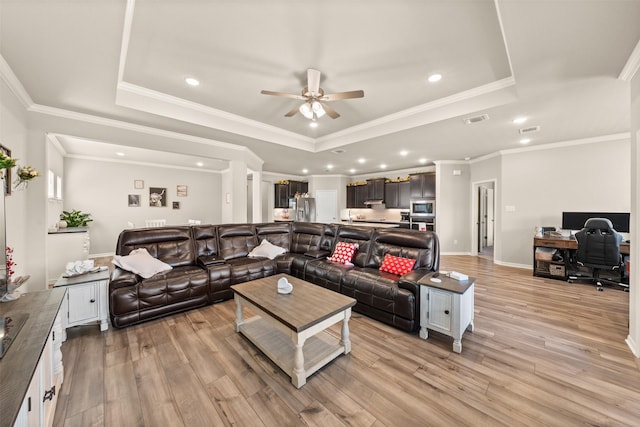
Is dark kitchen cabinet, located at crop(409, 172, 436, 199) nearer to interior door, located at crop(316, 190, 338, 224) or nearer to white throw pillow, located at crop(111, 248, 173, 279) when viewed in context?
interior door, located at crop(316, 190, 338, 224)

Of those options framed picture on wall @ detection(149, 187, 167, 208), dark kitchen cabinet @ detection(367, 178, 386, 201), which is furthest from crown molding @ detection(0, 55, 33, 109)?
dark kitchen cabinet @ detection(367, 178, 386, 201)

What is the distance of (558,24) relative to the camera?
1755mm

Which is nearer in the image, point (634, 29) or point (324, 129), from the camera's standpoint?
point (634, 29)

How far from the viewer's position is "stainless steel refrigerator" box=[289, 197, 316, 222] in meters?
8.55

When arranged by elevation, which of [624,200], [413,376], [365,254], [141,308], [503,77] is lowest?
[413,376]

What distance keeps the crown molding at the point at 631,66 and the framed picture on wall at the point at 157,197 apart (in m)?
9.21

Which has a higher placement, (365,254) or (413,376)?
(365,254)

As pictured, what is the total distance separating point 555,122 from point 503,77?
1.76 metres

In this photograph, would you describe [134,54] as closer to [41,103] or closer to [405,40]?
[41,103]

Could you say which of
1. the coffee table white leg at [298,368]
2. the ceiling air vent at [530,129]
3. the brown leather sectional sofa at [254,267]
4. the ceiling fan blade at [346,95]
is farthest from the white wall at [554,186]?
the coffee table white leg at [298,368]

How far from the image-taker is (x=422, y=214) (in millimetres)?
7070

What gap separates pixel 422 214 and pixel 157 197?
7968 mm

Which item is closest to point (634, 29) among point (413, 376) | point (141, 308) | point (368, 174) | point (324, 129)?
point (413, 376)

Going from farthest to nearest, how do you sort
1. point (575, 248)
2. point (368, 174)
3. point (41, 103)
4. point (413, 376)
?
point (368, 174), point (575, 248), point (41, 103), point (413, 376)
